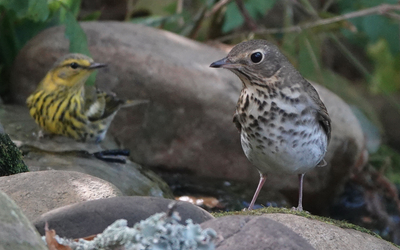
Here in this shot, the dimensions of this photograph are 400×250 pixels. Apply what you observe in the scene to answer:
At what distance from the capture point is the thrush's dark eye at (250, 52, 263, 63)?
391 centimetres

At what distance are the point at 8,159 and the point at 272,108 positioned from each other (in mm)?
1897

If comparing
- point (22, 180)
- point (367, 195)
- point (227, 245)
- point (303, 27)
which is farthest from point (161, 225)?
point (303, 27)

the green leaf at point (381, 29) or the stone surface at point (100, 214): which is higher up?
the green leaf at point (381, 29)

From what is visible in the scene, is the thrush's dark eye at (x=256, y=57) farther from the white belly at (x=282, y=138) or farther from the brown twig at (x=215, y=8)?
the brown twig at (x=215, y=8)

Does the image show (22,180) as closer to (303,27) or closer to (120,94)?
(120,94)

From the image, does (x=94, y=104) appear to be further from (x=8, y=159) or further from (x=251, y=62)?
(x=251, y=62)

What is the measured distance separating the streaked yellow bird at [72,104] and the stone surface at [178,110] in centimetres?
39

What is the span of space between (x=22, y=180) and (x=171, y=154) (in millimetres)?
3219

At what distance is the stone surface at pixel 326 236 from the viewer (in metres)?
3.18

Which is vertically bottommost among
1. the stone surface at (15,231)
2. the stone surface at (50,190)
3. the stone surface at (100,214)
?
the stone surface at (50,190)

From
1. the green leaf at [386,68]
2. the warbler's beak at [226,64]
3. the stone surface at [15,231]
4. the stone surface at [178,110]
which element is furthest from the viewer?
the green leaf at [386,68]

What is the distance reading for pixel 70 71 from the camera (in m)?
5.83

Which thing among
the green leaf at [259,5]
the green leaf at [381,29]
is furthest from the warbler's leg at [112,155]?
the green leaf at [381,29]

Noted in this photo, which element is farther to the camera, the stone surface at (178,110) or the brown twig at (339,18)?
the brown twig at (339,18)
